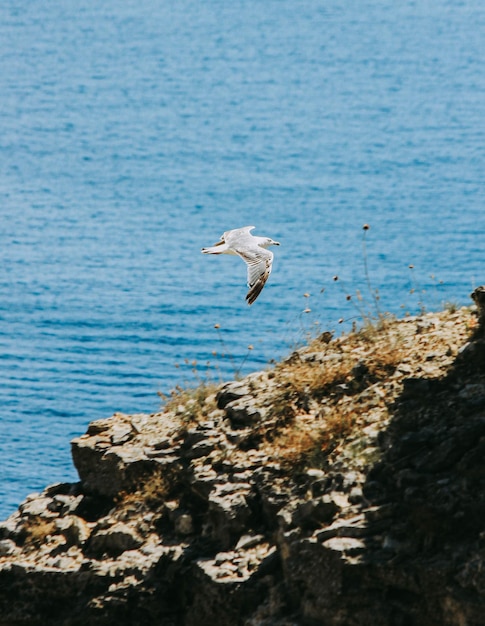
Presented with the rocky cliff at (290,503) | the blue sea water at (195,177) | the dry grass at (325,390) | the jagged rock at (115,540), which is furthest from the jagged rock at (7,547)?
the blue sea water at (195,177)

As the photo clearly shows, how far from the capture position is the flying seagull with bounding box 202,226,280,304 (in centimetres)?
761

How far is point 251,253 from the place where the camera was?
8.05 m

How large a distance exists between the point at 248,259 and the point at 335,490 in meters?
1.50

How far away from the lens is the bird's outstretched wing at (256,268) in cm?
753

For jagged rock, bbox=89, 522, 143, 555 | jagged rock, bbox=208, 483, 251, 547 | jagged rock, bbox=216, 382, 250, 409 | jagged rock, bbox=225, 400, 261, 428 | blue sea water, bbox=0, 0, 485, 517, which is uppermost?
blue sea water, bbox=0, 0, 485, 517

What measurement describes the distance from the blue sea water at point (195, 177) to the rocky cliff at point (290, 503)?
5.18 meters

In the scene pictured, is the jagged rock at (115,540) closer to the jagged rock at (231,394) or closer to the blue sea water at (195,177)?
the jagged rock at (231,394)

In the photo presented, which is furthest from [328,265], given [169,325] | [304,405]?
[304,405]

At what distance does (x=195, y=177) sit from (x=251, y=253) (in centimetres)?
1124

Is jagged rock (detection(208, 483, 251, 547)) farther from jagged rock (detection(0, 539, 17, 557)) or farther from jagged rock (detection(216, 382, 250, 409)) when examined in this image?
jagged rock (detection(0, 539, 17, 557))

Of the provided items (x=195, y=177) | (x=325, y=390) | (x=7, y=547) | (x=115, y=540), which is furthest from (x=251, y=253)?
(x=195, y=177)

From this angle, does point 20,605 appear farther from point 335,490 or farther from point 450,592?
point 450,592

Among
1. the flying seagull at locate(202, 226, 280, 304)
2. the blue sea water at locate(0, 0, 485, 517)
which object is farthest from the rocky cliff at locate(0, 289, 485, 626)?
the blue sea water at locate(0, 0, 485, 517)

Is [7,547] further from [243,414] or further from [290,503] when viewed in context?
[290,503]
